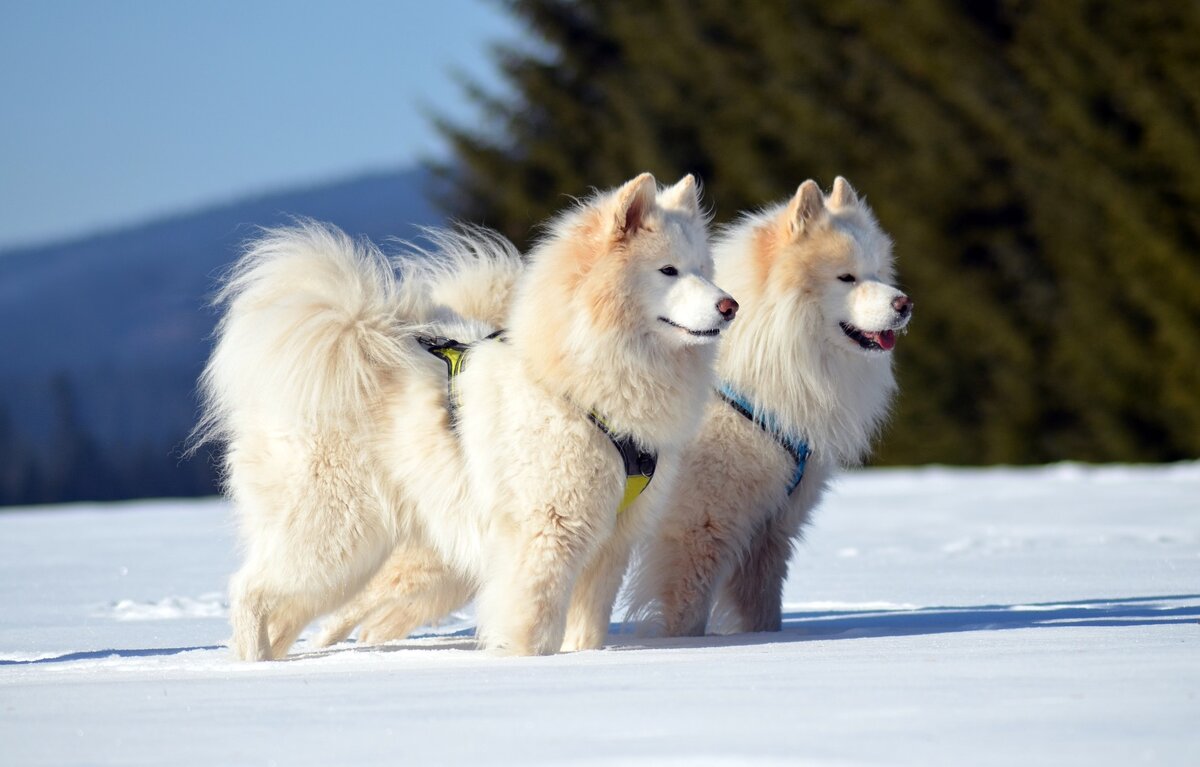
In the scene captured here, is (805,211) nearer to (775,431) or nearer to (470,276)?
(775,431)

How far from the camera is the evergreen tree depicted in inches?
716

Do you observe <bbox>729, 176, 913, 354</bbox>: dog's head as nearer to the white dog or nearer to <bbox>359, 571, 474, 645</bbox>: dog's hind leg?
the white dog

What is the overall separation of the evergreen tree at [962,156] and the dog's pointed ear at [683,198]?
533 inches

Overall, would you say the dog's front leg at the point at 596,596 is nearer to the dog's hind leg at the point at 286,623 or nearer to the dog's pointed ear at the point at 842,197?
the dog's hind leg at the point at 286,623

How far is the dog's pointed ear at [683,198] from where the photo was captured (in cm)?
534

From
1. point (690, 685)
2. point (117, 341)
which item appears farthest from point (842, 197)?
point (117, 341)

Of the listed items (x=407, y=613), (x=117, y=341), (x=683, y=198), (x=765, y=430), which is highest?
(x=683, y=198)

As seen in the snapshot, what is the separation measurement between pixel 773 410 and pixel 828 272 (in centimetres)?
59

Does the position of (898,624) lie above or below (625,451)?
below

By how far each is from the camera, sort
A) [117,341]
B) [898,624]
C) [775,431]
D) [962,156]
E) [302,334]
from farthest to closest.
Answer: [117,341] → [962,156] → [775,431] → [898,624] → [302,334]

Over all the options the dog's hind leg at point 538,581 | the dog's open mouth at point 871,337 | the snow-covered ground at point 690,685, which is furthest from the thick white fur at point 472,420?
the dog's open mouth at point 871,337

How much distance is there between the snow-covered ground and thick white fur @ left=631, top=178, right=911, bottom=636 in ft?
0.88

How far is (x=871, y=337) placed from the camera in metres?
6.04

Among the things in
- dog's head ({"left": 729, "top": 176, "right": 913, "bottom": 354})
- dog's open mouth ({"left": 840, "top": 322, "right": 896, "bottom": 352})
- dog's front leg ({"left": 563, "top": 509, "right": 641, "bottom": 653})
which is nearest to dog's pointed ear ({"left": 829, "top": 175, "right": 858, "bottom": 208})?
dog's head ({"left": 729, "top": 176, "right": 913, "bottom": 354})
